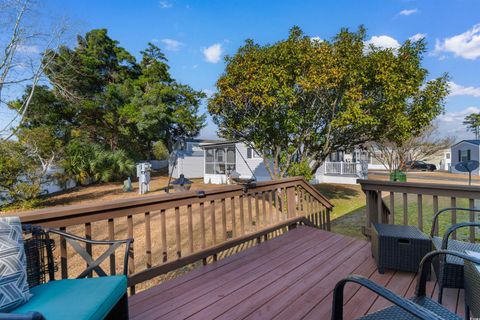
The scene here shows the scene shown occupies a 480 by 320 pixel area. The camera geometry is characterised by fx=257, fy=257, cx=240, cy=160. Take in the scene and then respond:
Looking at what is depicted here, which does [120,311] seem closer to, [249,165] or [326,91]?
[326,91]

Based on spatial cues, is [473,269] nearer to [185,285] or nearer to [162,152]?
[185,285]

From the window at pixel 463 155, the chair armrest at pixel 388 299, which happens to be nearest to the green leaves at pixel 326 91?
the chair armrest at pixel 388 299

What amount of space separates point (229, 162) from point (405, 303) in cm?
1482

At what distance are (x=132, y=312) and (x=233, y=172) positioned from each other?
40.8ft

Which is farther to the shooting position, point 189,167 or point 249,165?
point 189,167

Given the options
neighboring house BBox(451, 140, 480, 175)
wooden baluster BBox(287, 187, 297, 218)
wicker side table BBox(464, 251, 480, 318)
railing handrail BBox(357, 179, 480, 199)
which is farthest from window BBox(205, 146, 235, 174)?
neighboring house BBox(451, 140, 480, 175)

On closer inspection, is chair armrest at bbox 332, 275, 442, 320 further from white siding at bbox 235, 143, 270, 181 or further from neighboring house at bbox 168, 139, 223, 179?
neighboring house at bbox 168, 139, 223, 179

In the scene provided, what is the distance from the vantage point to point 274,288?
2174 millimetres

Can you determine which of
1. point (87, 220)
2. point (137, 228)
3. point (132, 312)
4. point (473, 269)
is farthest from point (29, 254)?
point (137, 228)

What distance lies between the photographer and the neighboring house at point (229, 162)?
1447cm

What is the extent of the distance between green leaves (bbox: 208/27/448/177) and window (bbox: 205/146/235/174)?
6.39m

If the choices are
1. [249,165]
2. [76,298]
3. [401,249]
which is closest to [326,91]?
[401,249]

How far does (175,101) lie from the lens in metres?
18.6

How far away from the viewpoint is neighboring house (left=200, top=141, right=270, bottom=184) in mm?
14471
